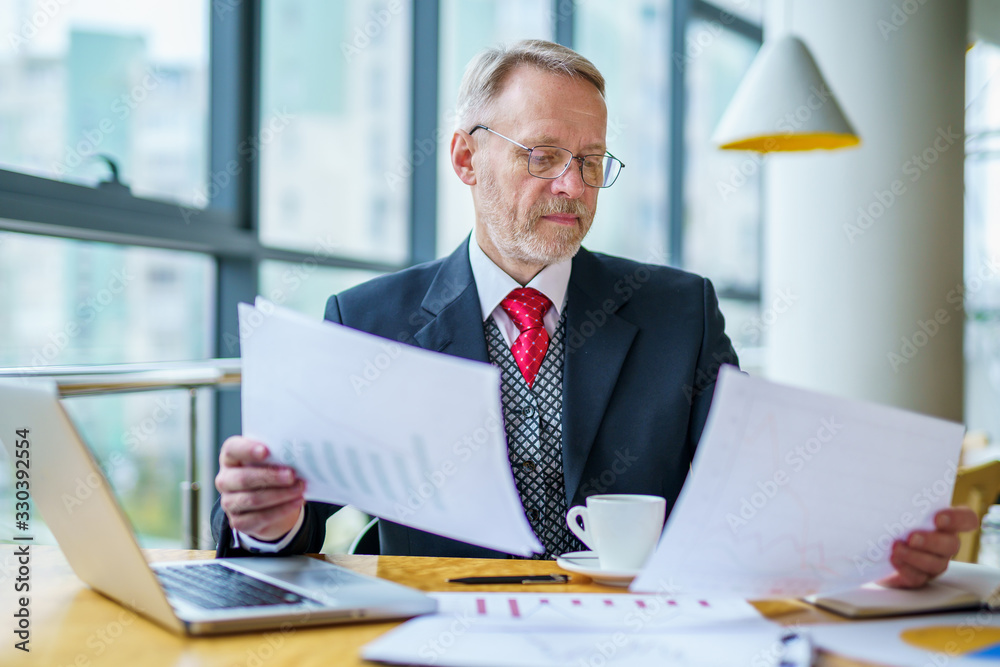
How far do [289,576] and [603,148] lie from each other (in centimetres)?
91

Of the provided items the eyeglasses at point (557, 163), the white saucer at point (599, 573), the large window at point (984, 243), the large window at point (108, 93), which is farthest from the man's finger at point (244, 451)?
the large window at point (984, 243)

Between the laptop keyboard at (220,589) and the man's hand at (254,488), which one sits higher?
the man's hand at (254,488)

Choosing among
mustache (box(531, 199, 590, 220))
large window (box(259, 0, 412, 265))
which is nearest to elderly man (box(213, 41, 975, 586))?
mustache (box(531, 199, 590, 220))

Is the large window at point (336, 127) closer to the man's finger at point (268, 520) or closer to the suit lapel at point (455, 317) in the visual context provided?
the suit lapel at point (455, 317)

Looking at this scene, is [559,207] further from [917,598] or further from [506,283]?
[917,598]

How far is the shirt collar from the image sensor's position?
62.0 inches

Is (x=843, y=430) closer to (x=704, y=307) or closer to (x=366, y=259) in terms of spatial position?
(x=704, y=307)

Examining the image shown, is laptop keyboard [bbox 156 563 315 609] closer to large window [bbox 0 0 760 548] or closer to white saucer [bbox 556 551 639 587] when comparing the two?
white saucer [bbox 556 551 639 587]

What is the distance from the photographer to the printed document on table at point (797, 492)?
75 centimetres

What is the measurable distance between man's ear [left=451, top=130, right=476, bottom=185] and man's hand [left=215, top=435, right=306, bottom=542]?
892mm

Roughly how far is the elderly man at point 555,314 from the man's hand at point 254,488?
1.22ft

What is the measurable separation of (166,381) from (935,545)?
1.56 metres

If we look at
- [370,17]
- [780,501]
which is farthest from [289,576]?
[370,17]

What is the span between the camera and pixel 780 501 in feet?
2.61
